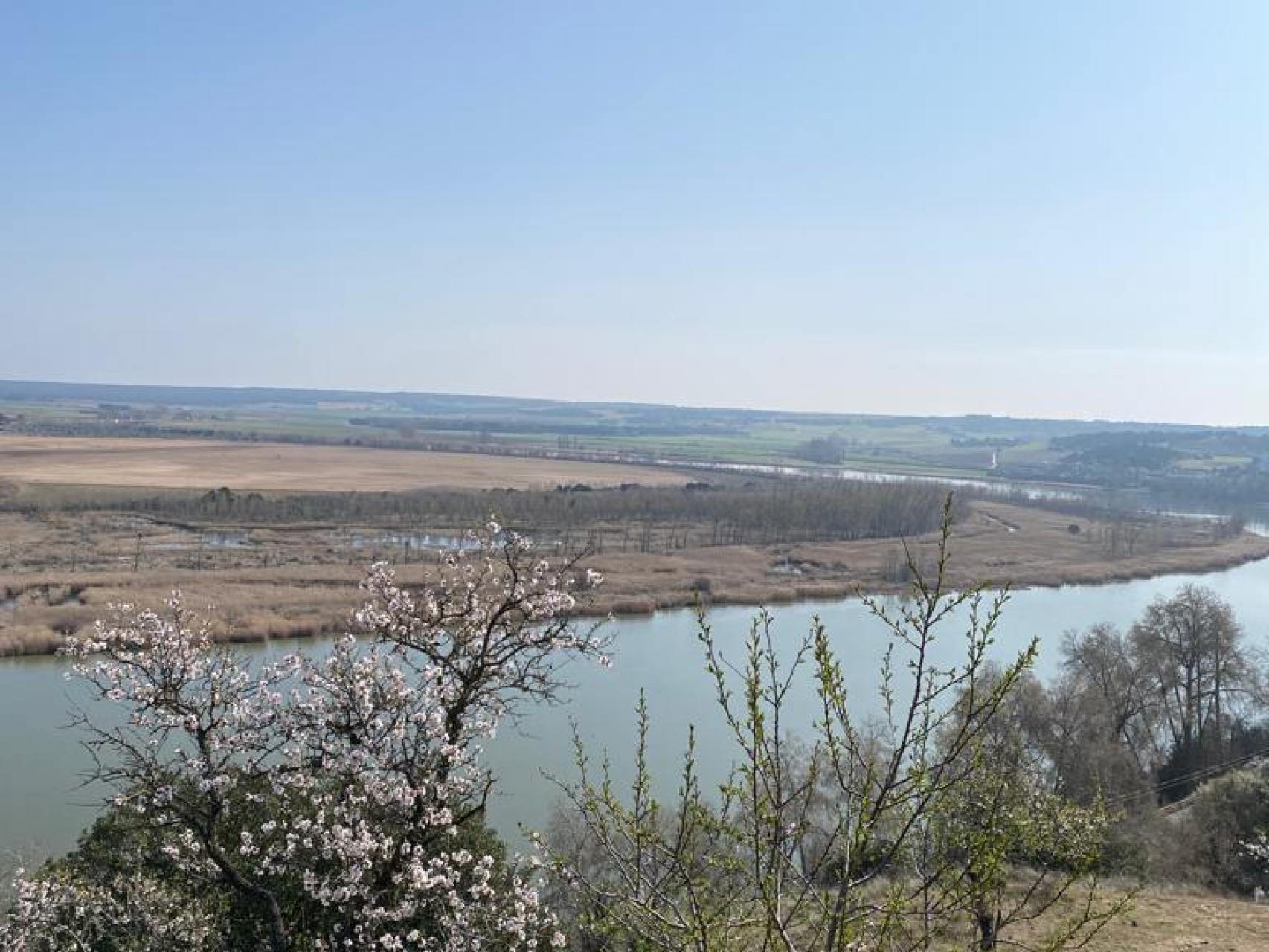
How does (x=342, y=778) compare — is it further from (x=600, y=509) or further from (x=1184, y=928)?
(x=600, y=509)

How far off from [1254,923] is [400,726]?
7832 mm

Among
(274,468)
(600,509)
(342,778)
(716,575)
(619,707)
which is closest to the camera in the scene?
(342,778)

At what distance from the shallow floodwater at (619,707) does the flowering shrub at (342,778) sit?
932mm

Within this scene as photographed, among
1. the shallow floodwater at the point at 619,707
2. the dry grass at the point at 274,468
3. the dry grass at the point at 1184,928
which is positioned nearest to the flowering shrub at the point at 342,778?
the shallow floodwater at the point at 619,707

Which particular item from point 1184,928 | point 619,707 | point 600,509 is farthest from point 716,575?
point 1184,928

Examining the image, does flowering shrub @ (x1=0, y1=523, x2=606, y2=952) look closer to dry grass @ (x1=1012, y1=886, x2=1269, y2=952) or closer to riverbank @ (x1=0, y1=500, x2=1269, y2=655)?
dry grass @ (x1=1012, y1=886, x2=1269, y2=952)

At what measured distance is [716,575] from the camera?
34.8 meters

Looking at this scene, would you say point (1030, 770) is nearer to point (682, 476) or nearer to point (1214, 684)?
point (1214, 684)

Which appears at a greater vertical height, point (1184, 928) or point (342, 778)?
point (342, 778)

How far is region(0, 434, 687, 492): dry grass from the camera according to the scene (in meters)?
56.0

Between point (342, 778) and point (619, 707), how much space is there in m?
13.3

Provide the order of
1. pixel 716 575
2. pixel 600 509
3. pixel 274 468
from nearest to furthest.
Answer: pixel 716 575 < pixel 600 509 < pixel 274 468

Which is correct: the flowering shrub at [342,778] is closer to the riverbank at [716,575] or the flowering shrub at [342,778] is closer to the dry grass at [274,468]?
the riverbank at [716,575]

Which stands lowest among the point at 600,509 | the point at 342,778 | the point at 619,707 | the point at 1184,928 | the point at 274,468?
the point at 619,707
